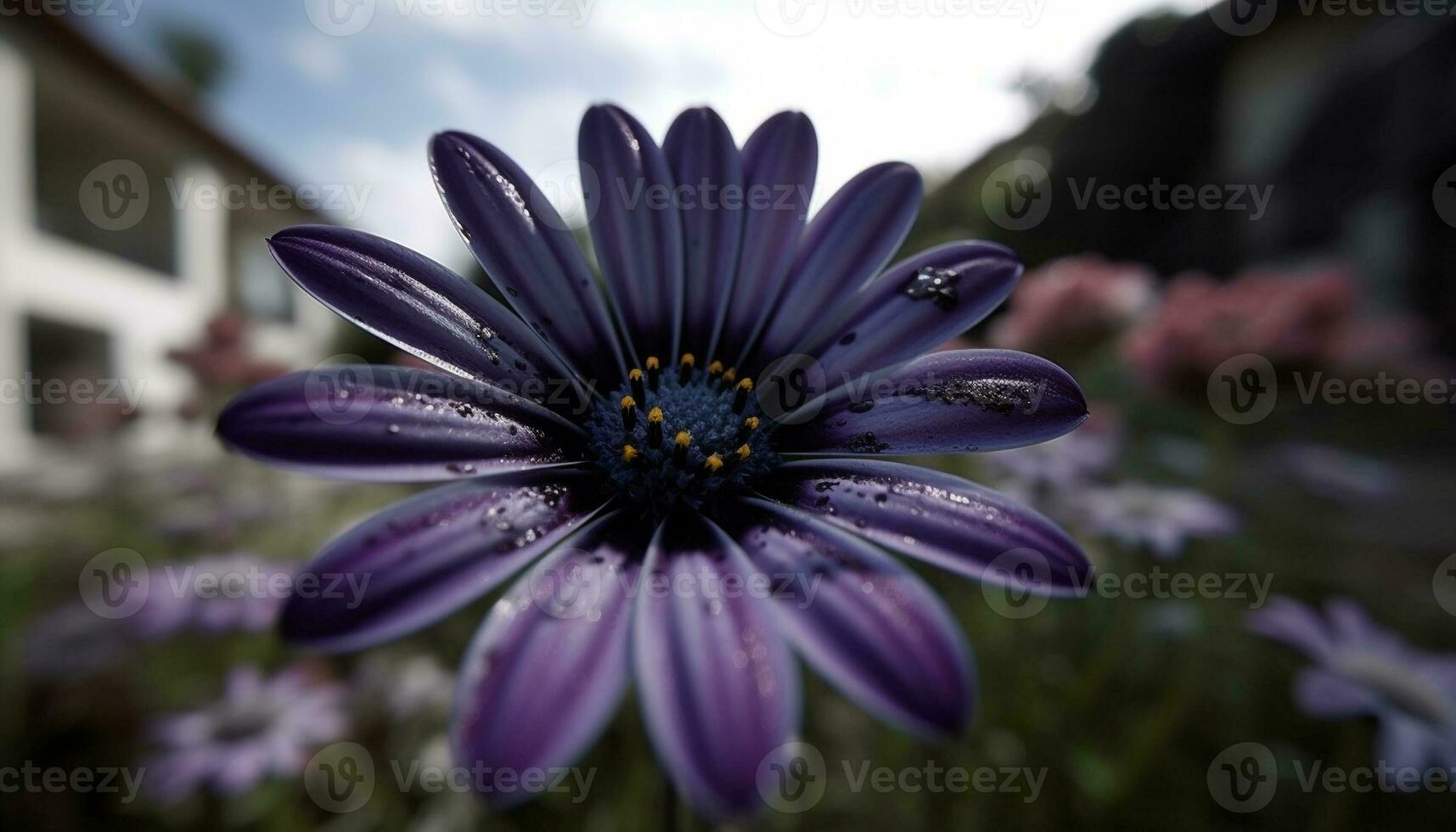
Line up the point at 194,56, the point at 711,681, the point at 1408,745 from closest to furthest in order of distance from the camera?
1. the point at 711,681
2. the point at 1408,745
3. the point at 194,56

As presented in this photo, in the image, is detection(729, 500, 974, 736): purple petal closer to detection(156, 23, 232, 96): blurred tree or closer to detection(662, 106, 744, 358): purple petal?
detection(662, 106, 744, 358): purple petal

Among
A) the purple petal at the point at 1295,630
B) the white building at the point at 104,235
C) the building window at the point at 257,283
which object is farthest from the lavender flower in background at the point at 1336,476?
the building window at the point at 257,283

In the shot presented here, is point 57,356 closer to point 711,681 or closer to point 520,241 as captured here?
point 520,241

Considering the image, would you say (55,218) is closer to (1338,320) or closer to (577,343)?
(577,343)

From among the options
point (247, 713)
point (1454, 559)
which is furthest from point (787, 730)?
A: point (1454, 559)

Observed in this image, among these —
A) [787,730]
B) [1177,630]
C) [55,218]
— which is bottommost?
[1177,630]

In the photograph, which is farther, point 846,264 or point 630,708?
point 630,708

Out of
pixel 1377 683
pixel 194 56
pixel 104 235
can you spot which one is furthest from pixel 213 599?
pixel 194 56
